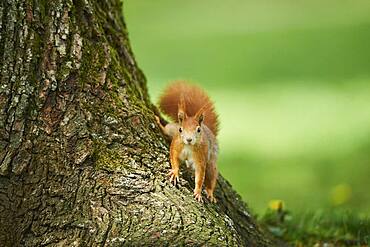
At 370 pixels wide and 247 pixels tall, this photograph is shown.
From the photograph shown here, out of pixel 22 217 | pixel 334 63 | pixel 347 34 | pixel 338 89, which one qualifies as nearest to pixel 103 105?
pixel 22 217

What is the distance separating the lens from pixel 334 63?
11.6 meters

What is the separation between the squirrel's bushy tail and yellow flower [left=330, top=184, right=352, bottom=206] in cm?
215

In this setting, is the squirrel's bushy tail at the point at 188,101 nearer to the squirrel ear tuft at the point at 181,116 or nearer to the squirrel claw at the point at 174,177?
the squirrel ear tuft at the point at 181,116

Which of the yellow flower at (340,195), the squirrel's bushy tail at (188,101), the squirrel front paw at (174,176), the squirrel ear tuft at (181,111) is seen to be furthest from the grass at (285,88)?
the squirrel front paw at (174,176)

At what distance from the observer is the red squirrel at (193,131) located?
12.9 ft

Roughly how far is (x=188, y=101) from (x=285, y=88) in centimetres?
623

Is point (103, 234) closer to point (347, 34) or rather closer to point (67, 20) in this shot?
point (67, 20)

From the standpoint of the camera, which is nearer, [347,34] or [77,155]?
[77,155]

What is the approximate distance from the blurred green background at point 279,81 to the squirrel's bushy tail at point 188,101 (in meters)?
1.89

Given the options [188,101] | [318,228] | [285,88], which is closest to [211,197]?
[188,101]

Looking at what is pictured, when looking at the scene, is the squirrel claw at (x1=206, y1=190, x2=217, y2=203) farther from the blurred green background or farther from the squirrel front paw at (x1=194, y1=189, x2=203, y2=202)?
the blurred green background

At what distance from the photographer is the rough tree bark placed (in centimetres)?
371

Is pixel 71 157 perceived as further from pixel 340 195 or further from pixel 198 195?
pixel 340 195

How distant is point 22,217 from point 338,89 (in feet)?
22.4
